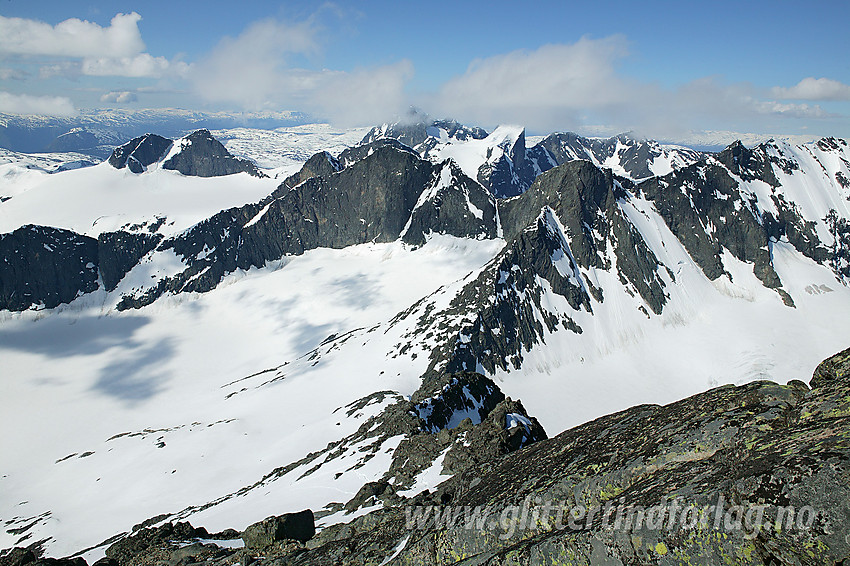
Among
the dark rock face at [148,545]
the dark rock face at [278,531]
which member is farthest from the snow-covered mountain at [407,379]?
the dark rock face at [148,545]

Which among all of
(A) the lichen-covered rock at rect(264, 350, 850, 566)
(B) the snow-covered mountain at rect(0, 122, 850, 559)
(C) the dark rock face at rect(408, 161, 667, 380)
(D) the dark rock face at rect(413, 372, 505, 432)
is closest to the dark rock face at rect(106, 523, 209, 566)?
(B) the snow-covered mountain at rect(0, 122, 850, 559)

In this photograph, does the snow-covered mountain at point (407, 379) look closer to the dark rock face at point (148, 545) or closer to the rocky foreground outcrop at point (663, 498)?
the dark rock face at point (148, 545)

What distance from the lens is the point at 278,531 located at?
2388cm

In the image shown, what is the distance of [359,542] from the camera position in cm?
2075

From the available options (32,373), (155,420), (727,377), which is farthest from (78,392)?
(727,377)

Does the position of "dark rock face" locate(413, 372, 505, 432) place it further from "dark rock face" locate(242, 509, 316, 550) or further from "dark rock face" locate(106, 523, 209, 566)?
"dark rock face" locate(242, 509, 316, 550)

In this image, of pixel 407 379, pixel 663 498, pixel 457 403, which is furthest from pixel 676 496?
pixel 407 379

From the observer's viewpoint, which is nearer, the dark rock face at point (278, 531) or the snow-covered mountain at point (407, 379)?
the dark rock face at point (278, 531)

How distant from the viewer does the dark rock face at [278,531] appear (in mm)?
23547

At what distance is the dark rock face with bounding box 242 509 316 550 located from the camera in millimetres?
23547

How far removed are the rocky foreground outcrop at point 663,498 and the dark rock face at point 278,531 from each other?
504 mm

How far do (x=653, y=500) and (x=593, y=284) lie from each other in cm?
16761

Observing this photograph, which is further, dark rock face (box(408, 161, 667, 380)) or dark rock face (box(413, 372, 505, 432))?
dark rock face (box(408, 161, 667, 380))

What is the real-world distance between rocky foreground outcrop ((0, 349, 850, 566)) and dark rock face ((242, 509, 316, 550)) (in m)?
0.50
